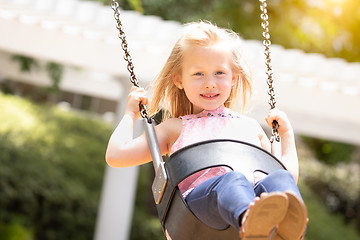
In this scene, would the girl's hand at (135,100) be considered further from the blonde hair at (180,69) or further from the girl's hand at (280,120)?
the girl's hand at (280,120)

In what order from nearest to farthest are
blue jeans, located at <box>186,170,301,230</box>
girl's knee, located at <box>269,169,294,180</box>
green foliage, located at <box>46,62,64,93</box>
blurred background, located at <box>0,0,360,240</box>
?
blue jeans, located at <box>186,170,301,230</box> → girl's knee, located at <box>269,169,294,180</box> → blurred background, located at <box>0,0,360,240</box> → green foliage, located at <box>46,62,64,93</box>

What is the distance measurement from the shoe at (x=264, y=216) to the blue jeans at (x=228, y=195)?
0.06 metres

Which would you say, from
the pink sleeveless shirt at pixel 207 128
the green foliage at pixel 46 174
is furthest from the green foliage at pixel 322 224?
the pink sleeveless shirt at pixel 207 128

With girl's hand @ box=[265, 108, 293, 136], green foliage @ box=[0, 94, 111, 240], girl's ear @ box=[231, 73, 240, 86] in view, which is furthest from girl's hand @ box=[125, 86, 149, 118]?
green foliage @ box=[0, 94, 111, 240]

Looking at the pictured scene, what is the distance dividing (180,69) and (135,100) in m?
0.18

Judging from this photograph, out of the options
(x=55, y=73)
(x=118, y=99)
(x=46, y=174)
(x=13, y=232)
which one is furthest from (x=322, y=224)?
Result: (x=13, y=232)

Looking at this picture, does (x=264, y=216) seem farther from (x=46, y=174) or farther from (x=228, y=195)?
(x=46, y=174)

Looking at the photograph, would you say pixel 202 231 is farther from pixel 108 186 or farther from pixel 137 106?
pixel 108 186

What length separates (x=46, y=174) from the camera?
718 centimetres

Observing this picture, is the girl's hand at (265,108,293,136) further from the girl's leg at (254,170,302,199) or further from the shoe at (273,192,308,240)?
the shoe at (273,192,308,240)

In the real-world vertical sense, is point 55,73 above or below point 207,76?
below

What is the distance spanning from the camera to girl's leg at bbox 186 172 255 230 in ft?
4.44

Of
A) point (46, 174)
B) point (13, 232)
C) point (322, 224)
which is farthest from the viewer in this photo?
point (322, 224)

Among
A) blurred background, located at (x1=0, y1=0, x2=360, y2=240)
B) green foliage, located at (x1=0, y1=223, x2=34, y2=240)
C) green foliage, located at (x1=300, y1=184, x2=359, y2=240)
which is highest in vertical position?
blurred background, located at (x1=0, y1=0, x2=360, y2=240)
